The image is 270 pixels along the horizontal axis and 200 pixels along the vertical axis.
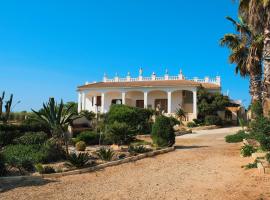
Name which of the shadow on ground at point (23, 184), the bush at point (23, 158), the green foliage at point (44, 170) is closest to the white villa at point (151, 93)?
the bush at point (23, 158)

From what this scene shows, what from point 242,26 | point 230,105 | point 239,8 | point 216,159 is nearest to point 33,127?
point 216,159

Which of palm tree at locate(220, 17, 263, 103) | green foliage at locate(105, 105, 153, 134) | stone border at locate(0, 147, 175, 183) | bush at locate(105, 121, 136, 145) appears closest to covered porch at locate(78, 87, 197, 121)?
green foliage at locate(105, 105, 153, 134)

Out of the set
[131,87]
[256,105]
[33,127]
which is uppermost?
[131,87]

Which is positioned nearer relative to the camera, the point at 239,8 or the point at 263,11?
the point at 263,11

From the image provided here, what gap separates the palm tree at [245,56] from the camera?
831 inches

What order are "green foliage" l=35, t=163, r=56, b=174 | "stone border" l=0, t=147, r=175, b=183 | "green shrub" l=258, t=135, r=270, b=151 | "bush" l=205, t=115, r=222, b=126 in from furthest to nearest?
"bush" l=205, t=115, r=222, b=126 < "green shrub" l=258, t=135, r=270, b=151 < "green foliage" l=35, t=163, r=56, b=174 < "stone border" l=0, t=147, r=175, b=183

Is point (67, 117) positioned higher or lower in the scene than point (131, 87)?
lower

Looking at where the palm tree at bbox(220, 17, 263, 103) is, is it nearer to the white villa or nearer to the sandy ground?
the sandy ground

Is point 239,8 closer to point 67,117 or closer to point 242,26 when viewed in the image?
point 242,26

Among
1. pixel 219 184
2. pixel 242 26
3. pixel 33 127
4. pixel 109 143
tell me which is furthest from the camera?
pixel 242 26

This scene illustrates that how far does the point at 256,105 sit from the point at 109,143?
10.3 metres

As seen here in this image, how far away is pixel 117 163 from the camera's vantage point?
12.4 m

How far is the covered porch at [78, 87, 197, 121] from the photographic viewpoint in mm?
41156

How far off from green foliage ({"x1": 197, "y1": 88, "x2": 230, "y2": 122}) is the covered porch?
28.4 inches
